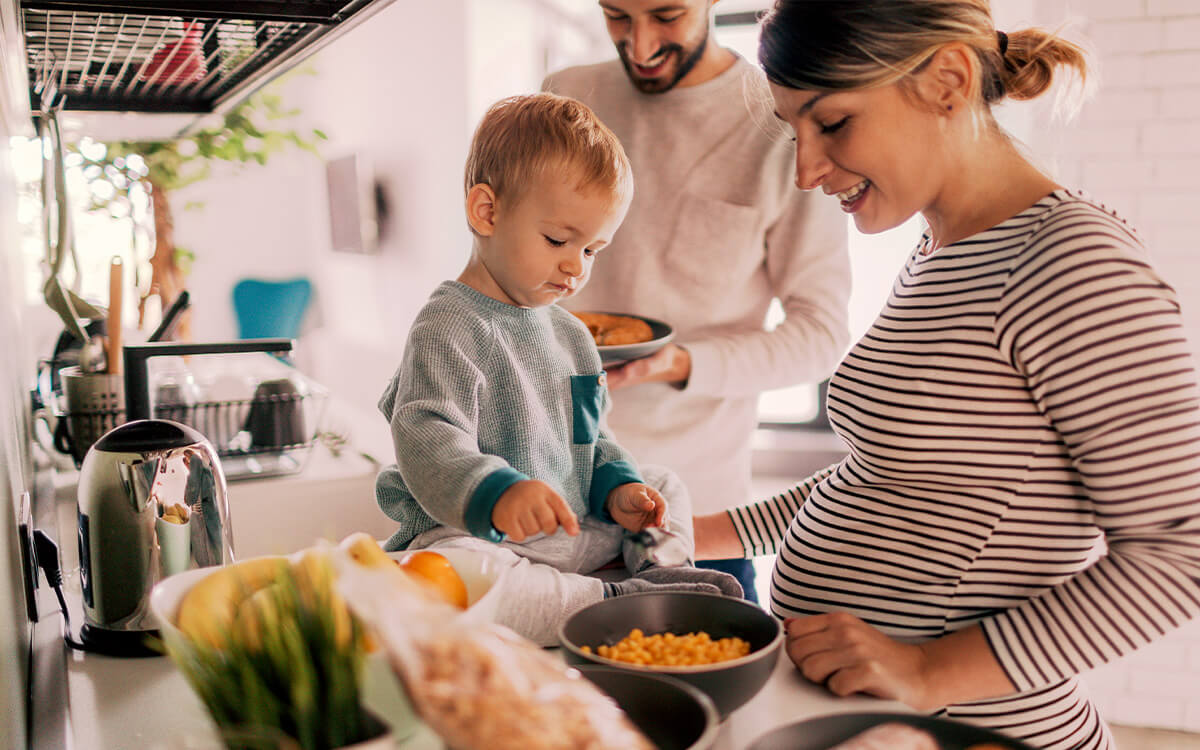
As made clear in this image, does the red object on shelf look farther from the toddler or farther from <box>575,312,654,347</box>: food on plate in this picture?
<box>575,312,654,347</box>: food on plate

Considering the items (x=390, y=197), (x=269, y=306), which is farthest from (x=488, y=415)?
(x=269, y=306)

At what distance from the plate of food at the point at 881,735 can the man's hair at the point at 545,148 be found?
24.6 inches

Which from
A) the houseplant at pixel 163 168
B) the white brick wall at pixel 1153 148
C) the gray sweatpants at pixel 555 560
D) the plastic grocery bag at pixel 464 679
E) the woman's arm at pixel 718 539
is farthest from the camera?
the houseplant at pixel 163 168

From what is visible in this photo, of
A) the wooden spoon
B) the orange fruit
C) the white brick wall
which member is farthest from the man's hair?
the white brick wall

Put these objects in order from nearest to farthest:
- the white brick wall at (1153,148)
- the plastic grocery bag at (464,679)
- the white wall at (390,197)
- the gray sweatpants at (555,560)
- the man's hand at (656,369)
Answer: the plastic grocery bag at (464,679) < the gray sweatpants at (555,560) < the man's hand at (656,369) < the white brick wall at (1153,148) < the white wall at (390,197)

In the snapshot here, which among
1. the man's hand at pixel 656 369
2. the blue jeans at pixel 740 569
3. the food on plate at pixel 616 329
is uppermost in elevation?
the food on plate at pixel 616 329

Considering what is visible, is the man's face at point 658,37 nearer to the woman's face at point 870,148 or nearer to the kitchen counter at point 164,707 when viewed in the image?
the woman's face at point 870,148

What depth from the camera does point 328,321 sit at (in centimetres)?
522

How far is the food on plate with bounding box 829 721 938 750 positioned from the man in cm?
101

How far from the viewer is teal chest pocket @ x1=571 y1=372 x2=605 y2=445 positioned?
1.10m

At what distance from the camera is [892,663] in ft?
2.58

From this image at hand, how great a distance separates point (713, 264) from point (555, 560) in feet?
2.56

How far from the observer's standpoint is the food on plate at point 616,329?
4.68ft

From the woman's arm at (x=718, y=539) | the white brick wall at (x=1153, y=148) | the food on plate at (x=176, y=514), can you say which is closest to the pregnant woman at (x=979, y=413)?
the woman's arm at (x=718, y=539)
